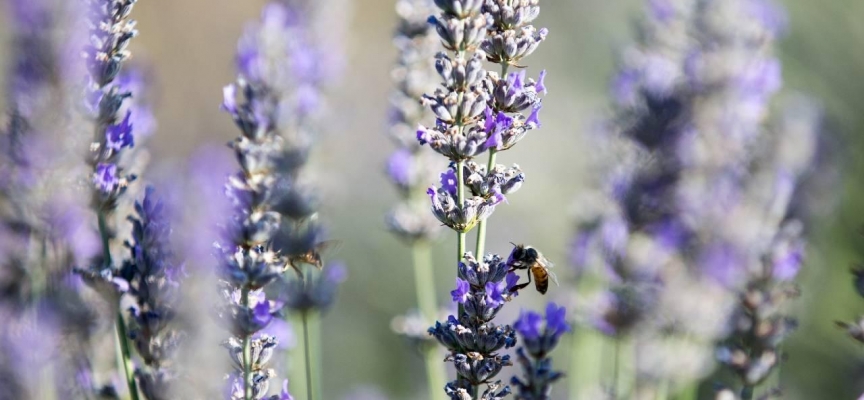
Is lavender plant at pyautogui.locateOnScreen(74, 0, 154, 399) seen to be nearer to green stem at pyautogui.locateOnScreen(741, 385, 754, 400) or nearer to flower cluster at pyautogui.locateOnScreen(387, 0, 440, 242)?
green stem at pyautogui.locateOnScreen(741, 385, 754, 400)

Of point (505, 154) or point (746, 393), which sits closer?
point (746, 393)

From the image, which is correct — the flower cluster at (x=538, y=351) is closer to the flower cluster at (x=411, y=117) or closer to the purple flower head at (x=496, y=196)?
the purple flower head at (x=496, y=196)

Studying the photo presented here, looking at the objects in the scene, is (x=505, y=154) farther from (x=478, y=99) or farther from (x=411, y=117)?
(x=478, y=99)

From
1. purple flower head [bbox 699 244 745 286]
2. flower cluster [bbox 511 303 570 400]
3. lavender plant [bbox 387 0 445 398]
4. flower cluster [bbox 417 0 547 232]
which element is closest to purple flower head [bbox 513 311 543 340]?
flower cluster [bbox 511 303 570 400]

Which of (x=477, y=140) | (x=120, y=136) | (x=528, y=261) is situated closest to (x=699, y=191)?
(x=528, y=261)

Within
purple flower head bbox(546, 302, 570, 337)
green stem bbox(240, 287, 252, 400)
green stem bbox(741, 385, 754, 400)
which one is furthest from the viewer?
green stem bbox(741, 385, 754, 400)

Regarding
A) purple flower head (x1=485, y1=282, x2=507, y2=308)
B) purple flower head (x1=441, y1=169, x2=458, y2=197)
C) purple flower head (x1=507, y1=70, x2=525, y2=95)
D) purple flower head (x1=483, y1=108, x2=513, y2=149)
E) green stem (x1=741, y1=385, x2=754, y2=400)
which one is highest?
purple flower head (x1=507, y1=70, x2=525, y2=95)

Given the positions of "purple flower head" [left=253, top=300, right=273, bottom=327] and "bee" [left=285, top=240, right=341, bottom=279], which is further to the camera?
"bee" [left=285, top=240, right=341, bottom=279]
